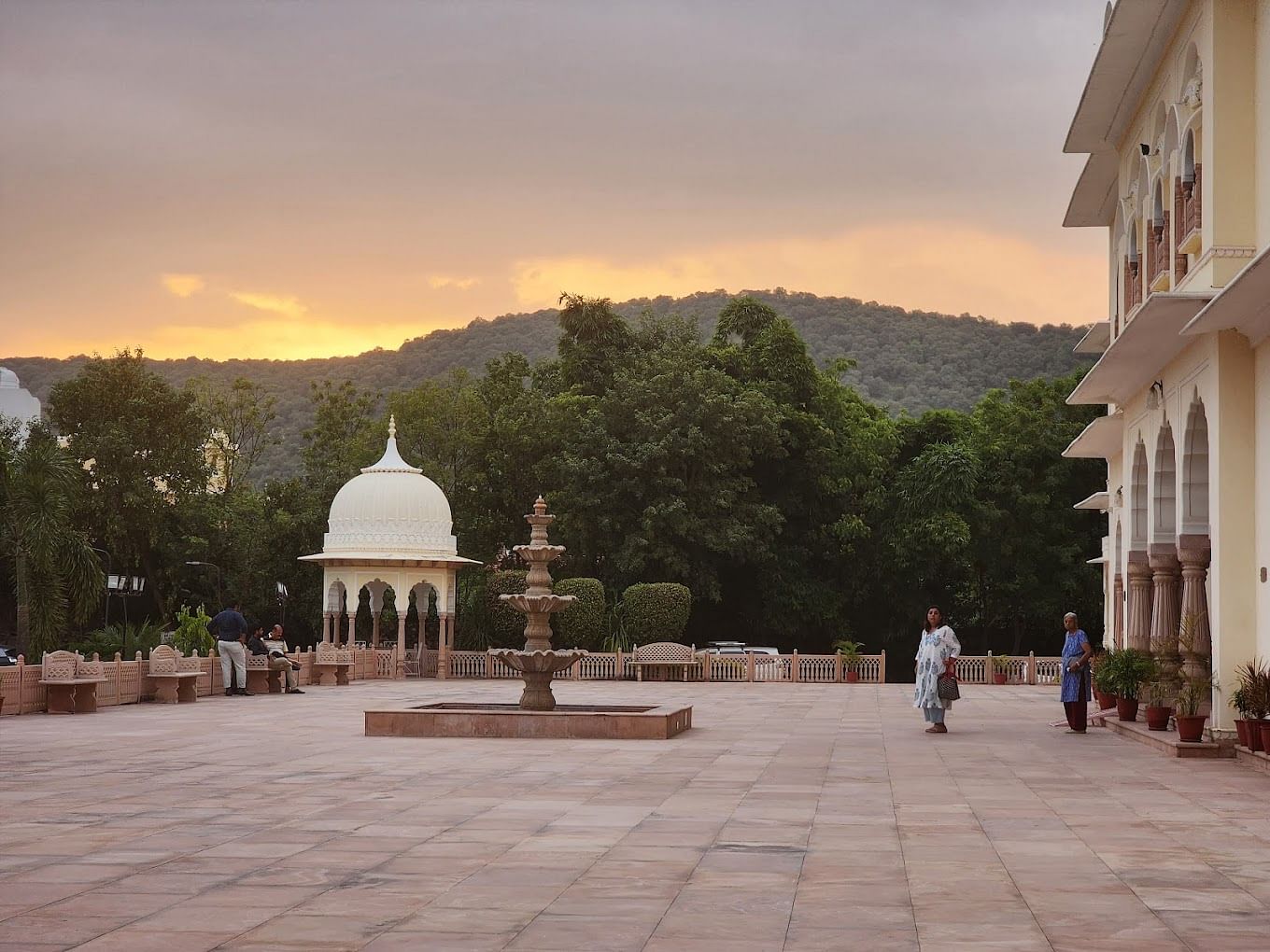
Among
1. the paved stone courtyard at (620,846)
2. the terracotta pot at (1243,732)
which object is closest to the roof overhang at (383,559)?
the paved stone courtyard at (620,846)

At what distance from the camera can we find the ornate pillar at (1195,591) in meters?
18.2

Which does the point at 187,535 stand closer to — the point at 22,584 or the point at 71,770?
the point at 22,584

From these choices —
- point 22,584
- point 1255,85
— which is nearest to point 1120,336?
point 1255,85

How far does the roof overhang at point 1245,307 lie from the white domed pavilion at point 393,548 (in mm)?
26174

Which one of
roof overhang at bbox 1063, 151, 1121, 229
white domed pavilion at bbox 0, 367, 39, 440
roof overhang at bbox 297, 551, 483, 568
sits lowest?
roof overhang at bbox 297, 551, 483, 568

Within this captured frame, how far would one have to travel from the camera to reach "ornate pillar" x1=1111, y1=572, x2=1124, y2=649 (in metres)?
27.0

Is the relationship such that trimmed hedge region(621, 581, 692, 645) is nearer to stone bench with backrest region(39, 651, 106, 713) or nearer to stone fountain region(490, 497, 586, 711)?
stone fountain region(490, 497, 586, 711)

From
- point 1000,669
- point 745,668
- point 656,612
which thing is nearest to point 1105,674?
point 1000,669

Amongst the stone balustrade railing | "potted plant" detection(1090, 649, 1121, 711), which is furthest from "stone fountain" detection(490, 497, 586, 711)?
the stone balustrade railing

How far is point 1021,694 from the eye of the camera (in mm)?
32719

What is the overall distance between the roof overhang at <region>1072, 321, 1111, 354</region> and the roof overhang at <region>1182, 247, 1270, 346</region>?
1166 centimetres

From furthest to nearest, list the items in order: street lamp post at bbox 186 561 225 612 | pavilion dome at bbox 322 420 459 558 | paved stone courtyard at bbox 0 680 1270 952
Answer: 1. street lamp post at bbox 186 561 225 612
2. pavilion dome at bbox 322 420 459 558
3. paved stone courtyard at bbox 0 680 1270 952

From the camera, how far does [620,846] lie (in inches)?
376

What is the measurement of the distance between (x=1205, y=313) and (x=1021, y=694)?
1903 cm
